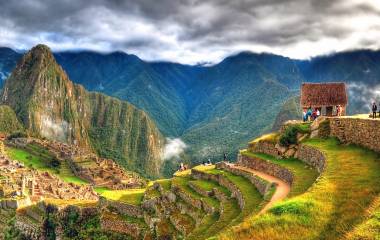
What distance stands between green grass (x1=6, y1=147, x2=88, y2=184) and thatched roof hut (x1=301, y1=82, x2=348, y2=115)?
7170 centimetres

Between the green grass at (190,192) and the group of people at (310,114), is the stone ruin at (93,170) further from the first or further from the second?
the group of people at (310,114)

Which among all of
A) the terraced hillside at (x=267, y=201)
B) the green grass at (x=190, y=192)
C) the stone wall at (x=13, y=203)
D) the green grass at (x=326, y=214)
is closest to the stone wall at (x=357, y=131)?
the terraced hillside at (x=267, y=201)

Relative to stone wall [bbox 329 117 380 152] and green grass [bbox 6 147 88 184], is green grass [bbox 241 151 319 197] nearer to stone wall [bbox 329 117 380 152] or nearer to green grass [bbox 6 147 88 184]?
stone wall [bbox 329 117 380 152]

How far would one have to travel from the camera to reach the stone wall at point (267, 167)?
93.1 ft

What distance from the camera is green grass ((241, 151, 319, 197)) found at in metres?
22.2

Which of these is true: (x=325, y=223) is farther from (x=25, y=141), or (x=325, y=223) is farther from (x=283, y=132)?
(x=25, y=141)

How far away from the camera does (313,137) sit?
31.4m

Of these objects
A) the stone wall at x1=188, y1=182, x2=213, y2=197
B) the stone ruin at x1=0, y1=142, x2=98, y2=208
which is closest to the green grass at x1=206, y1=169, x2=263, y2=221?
the stone wall at x1=188, y1=182, x2=213, y2=197

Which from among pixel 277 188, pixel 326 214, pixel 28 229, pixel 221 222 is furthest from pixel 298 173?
pixel 28 229

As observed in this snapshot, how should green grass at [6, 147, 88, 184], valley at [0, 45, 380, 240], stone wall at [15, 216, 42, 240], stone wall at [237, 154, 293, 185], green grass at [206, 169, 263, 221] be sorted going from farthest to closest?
green grass at [6, 147, 88, 184] < stone wall at [15, 216, 42, 240] < stone wall at [237, 154, 293, 185] < green grass at [206, 169, 263, 221] < valley at [0, 45, 380, 240]

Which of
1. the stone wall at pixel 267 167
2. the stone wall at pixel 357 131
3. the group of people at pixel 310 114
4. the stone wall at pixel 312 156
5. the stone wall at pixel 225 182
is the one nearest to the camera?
the stone wall at pixel 357 131

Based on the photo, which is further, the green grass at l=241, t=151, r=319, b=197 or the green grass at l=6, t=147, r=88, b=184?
the green grass at l=6, t=147, r=88, b=184

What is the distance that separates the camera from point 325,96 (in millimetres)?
40188

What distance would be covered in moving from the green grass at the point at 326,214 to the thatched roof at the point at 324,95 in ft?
65.9
